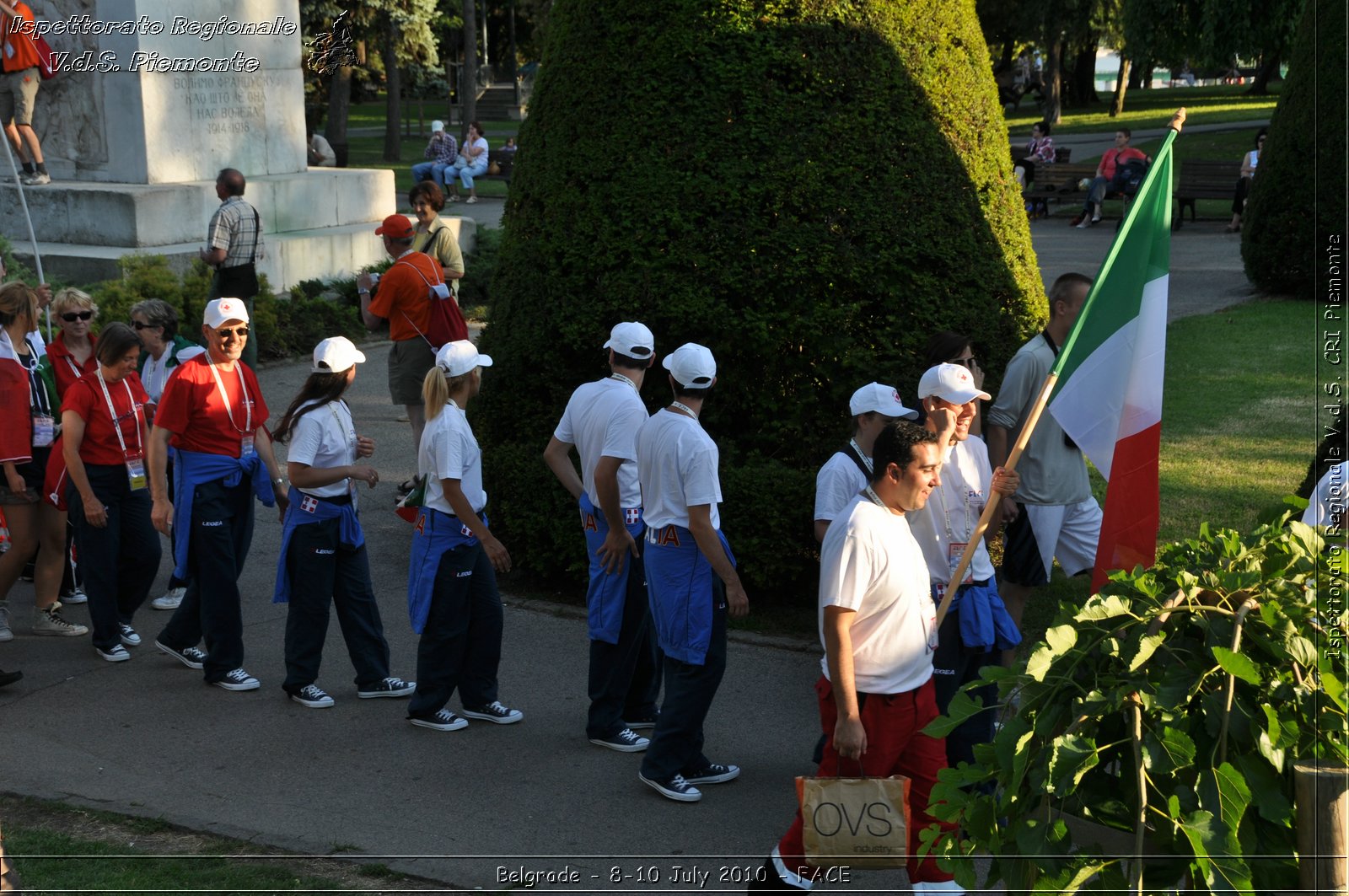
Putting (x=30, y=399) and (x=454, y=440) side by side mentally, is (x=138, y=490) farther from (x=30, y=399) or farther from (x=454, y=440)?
(x=454, y=440)

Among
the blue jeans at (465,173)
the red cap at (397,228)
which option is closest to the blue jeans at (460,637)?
the red cap at (397,228)

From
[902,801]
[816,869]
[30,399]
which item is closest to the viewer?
[902,801]

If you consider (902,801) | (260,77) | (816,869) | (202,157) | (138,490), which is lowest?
(816,869)

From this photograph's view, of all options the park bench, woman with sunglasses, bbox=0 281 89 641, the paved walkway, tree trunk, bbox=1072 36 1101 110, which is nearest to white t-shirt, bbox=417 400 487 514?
the paved walkway

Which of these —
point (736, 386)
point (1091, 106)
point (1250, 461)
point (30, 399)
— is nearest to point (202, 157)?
point (30, 399)

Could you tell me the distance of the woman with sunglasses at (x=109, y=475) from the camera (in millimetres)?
6848

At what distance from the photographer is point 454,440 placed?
5.94 meters

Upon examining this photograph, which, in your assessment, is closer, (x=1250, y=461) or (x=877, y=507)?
(x=877, y=507)

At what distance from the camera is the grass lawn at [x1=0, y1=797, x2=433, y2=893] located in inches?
186

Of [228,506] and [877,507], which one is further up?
[877,507]

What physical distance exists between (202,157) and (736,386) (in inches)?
412

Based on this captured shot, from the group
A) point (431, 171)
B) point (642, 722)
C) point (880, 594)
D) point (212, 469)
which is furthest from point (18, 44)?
point (431, 171)

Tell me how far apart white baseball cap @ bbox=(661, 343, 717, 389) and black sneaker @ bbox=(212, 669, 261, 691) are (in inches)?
114

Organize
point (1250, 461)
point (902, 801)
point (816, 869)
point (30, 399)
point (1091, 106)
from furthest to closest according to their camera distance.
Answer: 1. point (1091, 106)
2. point (1250, 461)
3. point (30, 399)
4. point (816, 869)
5. point (902, 801)
